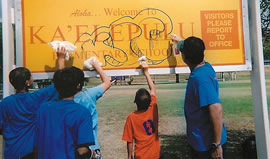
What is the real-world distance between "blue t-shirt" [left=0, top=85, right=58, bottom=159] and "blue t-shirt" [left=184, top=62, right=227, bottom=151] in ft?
4.16

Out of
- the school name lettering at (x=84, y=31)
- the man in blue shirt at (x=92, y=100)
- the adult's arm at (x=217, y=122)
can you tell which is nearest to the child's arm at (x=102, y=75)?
the man in blue shirt at (x=92, y=100)

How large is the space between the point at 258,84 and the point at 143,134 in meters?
1.30

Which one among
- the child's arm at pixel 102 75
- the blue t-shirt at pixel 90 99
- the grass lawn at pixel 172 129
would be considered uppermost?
the child's arm at pixel 102 75

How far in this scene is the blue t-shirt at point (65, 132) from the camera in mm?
1643

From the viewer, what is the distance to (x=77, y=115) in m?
1.65

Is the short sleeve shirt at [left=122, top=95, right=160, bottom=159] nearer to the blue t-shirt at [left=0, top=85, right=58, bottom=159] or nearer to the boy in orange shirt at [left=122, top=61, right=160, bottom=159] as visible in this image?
the boy in orange shirt at [left=122, top=61, right=160, bottom=159]

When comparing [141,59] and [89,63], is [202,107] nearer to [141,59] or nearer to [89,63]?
[141,59]

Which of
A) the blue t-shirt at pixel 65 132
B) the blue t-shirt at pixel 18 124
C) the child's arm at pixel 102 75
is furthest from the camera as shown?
the child's arm at pixel 102 75

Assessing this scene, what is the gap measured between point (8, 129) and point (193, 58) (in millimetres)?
1609

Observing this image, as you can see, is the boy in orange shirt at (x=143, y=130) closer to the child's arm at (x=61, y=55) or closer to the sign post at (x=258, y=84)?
the child's arm at (x=61, y=55)

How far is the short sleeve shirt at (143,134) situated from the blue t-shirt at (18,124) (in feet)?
3.09

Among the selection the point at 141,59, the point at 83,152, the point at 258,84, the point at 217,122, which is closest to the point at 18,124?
the point at 83,152

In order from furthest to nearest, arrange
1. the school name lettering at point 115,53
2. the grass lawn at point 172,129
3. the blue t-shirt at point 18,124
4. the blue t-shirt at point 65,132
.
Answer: the grass lawn at point 172,129
the school name lettering at point 115,53
the blue t-shirt at point 18,124
the blue t-shirt at point 65,132

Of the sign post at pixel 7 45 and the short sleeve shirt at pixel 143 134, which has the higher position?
the sign post at pixel 7 45
